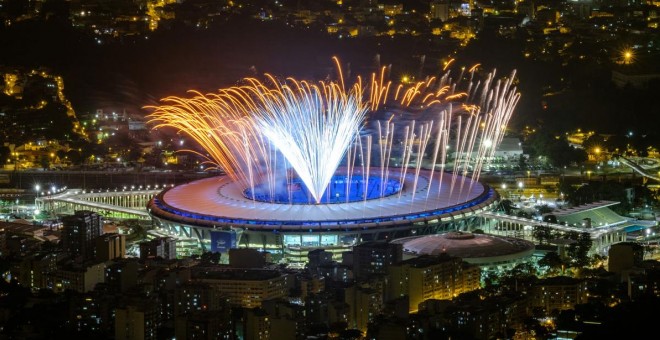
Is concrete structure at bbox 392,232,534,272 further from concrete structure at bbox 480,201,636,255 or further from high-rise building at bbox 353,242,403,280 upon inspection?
concrete structure at bbox 480,201,636,255

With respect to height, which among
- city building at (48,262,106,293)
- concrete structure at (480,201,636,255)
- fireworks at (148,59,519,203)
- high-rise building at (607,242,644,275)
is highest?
fireworks at (148,59,519,203)

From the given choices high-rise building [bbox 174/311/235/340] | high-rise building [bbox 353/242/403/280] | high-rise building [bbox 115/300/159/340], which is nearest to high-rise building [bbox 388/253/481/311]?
high-rise building [bbox 353/242/403/280]

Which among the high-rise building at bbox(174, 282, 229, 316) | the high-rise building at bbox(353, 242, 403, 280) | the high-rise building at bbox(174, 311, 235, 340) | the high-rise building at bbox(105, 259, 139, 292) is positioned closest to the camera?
the high-rise building at bbox(174, 311, 235, 340)

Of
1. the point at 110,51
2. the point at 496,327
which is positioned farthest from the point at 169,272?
the point at 110,51

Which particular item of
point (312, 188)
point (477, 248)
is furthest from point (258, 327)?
point (312, 188)

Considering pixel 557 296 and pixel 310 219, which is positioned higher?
pixel 310 219

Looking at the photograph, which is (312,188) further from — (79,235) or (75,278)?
(75,278)

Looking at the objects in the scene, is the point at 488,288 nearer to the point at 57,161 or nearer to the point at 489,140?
the point at 489,140

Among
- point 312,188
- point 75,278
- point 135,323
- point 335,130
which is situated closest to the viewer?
point 135,323
